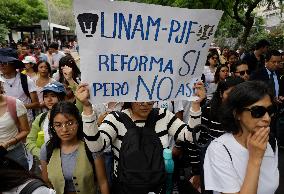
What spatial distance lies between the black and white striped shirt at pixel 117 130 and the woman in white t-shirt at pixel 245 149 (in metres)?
0.76

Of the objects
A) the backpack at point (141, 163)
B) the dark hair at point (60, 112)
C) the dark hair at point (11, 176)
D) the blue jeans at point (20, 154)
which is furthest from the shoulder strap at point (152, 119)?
the blue jeans at point (20, 154)

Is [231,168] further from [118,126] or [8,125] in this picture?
[8,125]

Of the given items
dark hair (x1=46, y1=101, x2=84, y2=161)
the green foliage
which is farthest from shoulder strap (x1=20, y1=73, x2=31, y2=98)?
the green foliage

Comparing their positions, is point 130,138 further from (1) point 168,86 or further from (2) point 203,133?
(2) point 203,133

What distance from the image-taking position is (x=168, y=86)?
2.89m

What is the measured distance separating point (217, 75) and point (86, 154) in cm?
338

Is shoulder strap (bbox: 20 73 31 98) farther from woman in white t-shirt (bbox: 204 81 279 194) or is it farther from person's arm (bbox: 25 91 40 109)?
woman in white t-shirt (bbox: 204 81 279 194)

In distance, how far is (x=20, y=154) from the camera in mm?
3902

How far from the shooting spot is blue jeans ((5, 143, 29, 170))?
3.80 metres

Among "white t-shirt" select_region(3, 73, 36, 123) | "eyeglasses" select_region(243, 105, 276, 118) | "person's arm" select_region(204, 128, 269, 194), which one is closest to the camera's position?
"person's arm" select_region(204, 128, 269, 194)

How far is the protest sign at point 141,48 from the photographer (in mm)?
2559

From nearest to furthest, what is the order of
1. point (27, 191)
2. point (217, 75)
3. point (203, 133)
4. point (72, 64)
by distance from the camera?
point (27, 191) < point (203, 133) < point (72, 64) < point (217, 75)

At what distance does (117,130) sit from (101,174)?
393mm

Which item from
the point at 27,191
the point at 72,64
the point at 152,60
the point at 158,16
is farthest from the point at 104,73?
→ the point at 72,64
